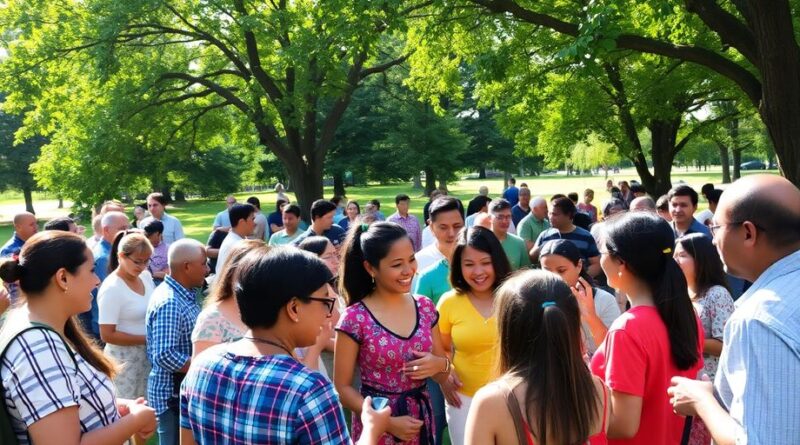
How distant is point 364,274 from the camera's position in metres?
3.76

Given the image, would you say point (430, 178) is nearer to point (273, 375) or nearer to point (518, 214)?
point (518, 214)

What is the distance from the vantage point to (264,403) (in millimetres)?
1939

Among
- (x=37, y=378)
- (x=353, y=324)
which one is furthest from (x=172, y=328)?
(x=37, y=378)

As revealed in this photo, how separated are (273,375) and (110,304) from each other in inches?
127

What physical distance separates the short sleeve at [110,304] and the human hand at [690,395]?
3857 millimetres

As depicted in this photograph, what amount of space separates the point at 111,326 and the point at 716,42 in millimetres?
16106

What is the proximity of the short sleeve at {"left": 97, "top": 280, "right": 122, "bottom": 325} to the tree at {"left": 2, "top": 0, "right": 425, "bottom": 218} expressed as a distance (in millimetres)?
8754

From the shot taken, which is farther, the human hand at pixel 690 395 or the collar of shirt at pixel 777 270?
the human hand at pixel 690 395

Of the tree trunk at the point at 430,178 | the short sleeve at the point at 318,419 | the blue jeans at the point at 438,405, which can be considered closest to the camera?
the short sleeve at the point at 318,419

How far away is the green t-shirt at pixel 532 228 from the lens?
858 centimetres

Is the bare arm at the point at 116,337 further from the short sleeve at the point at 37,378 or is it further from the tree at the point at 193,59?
the tree at the point at 193,59

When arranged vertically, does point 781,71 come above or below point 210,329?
above

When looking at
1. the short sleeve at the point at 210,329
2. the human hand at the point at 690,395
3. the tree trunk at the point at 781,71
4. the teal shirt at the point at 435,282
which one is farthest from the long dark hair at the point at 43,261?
the tree trunk at the point at 781,71

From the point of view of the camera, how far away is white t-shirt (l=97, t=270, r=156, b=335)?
468 centimetres
